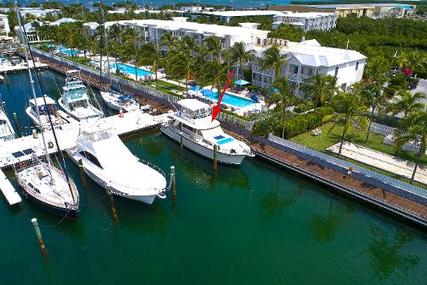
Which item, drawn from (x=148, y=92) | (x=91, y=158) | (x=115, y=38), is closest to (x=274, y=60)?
(x=148, y=92)

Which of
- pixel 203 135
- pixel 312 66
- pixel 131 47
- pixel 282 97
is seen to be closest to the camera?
pixel 282 97

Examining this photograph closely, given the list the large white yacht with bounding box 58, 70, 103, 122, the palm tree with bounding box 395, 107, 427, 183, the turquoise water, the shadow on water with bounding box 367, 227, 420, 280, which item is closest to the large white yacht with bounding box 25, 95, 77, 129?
the large white yacht with bounding box 58, 70, 103, 122

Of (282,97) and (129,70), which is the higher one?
(282,97)

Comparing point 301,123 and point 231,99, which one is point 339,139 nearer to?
point 301,123

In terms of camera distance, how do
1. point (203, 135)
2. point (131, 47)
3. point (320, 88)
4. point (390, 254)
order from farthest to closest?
point (131, 47)
point (320, 88)
point (203, 135)
point (390, 254)

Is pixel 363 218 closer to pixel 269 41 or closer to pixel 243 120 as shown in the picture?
pixel 243 120

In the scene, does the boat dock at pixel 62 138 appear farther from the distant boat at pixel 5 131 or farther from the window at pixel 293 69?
the window at pixel 293 69

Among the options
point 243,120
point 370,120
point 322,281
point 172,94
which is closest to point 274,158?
point 243,120
